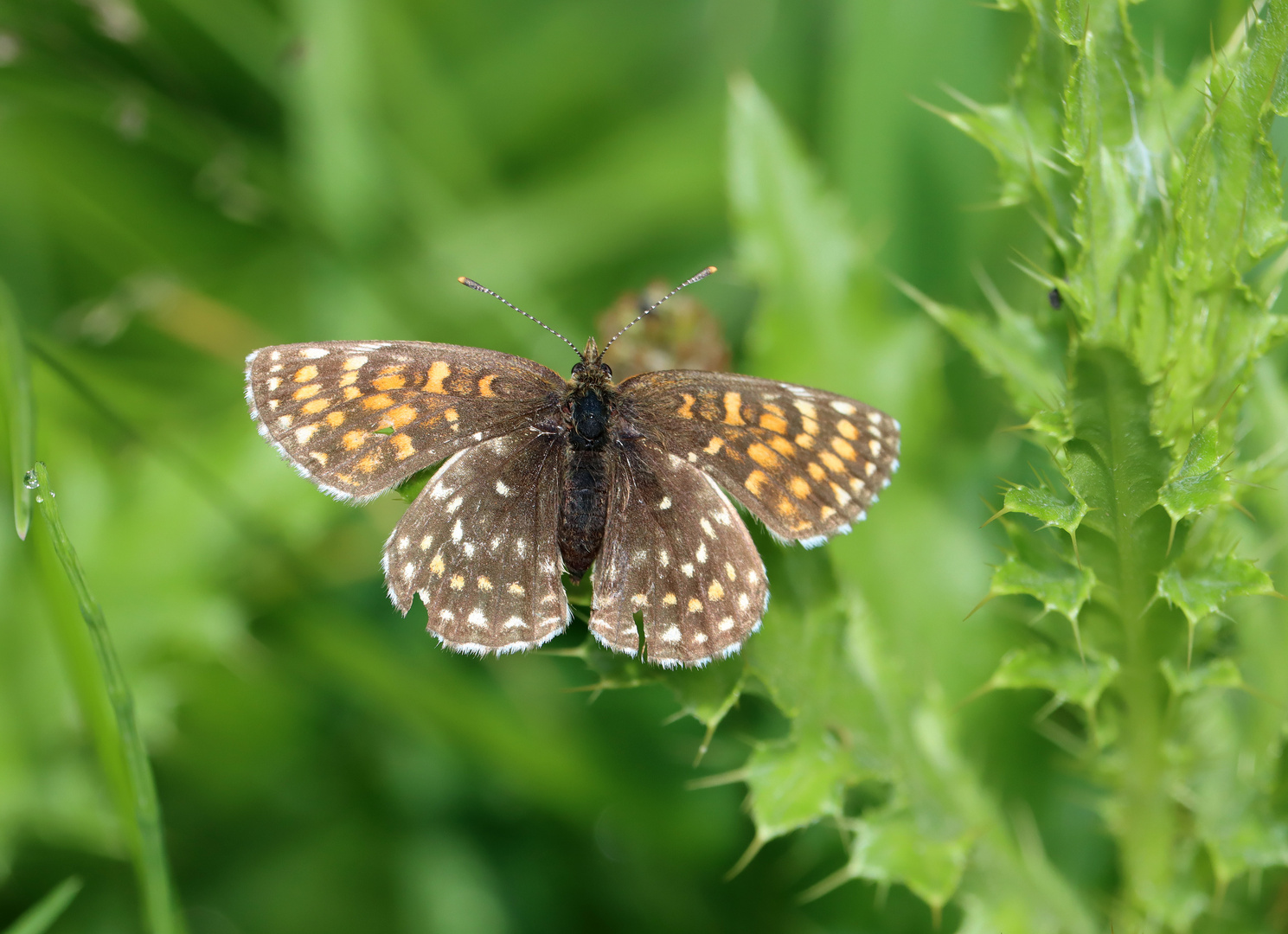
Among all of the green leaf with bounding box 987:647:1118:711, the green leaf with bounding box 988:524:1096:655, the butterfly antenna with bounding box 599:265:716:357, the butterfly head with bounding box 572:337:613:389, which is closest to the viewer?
the green leaf with bounding box 988:524:1096:655

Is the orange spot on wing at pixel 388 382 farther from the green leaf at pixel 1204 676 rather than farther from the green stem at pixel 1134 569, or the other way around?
the green leaf at pixel 1204 676

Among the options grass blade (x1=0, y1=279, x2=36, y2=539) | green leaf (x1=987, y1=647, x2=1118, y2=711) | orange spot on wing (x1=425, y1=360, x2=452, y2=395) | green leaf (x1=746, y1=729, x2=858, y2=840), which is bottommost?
green leaf (x1=746, y1=729, x2=858, y2=840)

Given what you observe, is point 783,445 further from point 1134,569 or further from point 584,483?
point 1134,569

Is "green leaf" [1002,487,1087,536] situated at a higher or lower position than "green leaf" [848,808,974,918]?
higher

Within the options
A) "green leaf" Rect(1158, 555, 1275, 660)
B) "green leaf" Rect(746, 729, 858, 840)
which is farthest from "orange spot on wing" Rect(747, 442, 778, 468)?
"green leaf" Rect(1158, 555, 1275, 660)

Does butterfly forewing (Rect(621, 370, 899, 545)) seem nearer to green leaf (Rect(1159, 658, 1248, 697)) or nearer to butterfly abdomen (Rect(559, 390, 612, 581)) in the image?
butterfly abdomen (Rect(559, 390, 612, 581))

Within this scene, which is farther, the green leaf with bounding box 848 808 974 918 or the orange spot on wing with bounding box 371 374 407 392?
the orange spot on wing with bounding box 371 374 407 392

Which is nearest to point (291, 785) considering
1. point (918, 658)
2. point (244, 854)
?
point (244, 854)

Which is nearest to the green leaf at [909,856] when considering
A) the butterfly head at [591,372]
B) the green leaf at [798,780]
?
the green leaf at [798,780]
